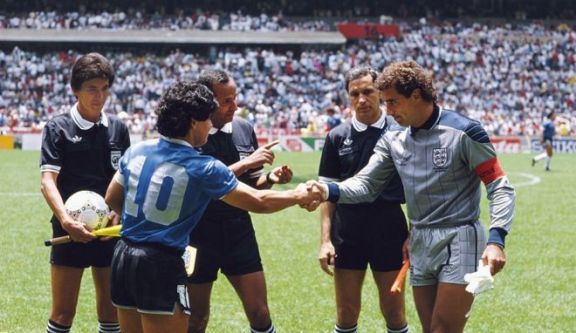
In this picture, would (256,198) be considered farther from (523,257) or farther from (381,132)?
(523,257)

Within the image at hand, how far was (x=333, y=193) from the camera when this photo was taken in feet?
19.5

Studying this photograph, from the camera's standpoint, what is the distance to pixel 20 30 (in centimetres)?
5231

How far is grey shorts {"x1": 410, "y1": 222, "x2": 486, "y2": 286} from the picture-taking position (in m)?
5.43

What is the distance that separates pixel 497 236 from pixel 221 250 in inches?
78.4

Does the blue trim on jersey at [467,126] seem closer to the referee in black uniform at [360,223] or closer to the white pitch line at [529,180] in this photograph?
the referee in black uniform at [360,223]

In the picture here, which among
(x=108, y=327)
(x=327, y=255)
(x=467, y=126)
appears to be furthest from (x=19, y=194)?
(x=467, y=126)

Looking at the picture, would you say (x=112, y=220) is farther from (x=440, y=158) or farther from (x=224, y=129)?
(x=440, y=158)

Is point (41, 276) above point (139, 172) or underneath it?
underneath

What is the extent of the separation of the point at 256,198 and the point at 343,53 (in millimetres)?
49289

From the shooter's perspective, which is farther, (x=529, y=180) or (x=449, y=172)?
(x=529, y=180)

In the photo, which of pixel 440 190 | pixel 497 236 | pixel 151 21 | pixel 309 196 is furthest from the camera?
pixel 151 21

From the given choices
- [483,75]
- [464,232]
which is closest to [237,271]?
[464,232]

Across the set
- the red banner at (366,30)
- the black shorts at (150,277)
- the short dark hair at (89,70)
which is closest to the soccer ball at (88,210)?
the short dark hair at (89,70)

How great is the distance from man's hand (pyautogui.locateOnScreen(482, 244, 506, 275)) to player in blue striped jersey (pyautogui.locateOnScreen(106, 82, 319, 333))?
142 cm
